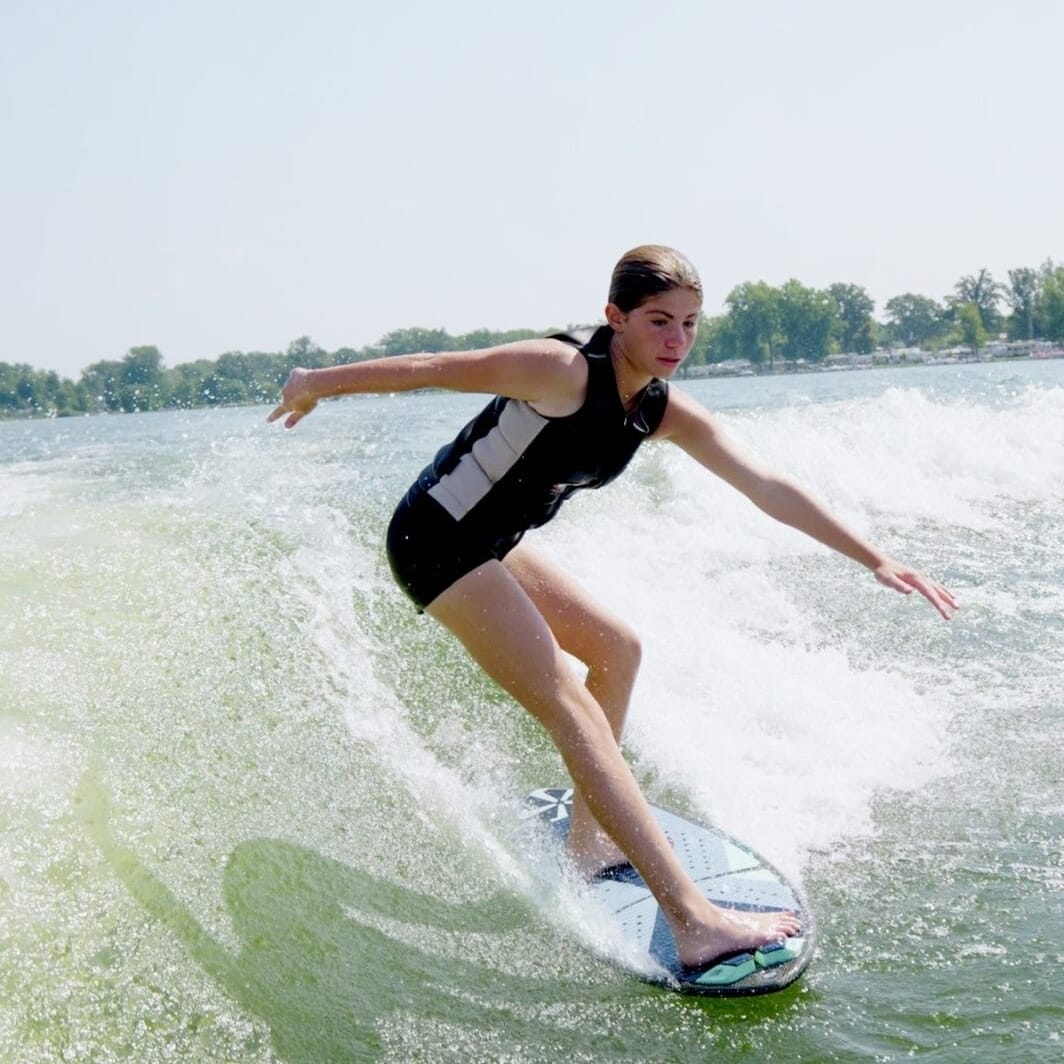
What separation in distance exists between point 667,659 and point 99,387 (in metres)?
23.8

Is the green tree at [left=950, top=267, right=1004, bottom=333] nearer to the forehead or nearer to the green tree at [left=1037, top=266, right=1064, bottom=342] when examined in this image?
the green tree at [left=1037, top=266, right=1064, bottom=342]

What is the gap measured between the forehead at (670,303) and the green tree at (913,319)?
13686 centimetres

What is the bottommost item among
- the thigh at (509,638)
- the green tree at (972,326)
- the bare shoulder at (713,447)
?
the thigh at (509,638)

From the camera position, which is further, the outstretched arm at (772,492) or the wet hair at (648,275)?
the outstretched arm at (772,492)

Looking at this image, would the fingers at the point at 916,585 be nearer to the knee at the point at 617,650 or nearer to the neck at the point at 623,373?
the knee at the point at 617,650

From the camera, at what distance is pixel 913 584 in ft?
11.7

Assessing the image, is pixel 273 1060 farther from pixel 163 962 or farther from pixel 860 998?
pixel 860 998

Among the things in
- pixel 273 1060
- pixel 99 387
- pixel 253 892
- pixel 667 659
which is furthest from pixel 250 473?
pixel 99 387

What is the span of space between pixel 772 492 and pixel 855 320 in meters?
124

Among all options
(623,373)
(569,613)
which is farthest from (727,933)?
(623,373)

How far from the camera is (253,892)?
3.35 meters

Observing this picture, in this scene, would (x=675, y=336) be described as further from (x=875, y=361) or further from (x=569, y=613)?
(x=875, y=361)

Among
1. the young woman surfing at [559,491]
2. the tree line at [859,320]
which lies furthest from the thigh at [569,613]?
the tree line at [859,320]

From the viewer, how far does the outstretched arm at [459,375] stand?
3162 millimetres
